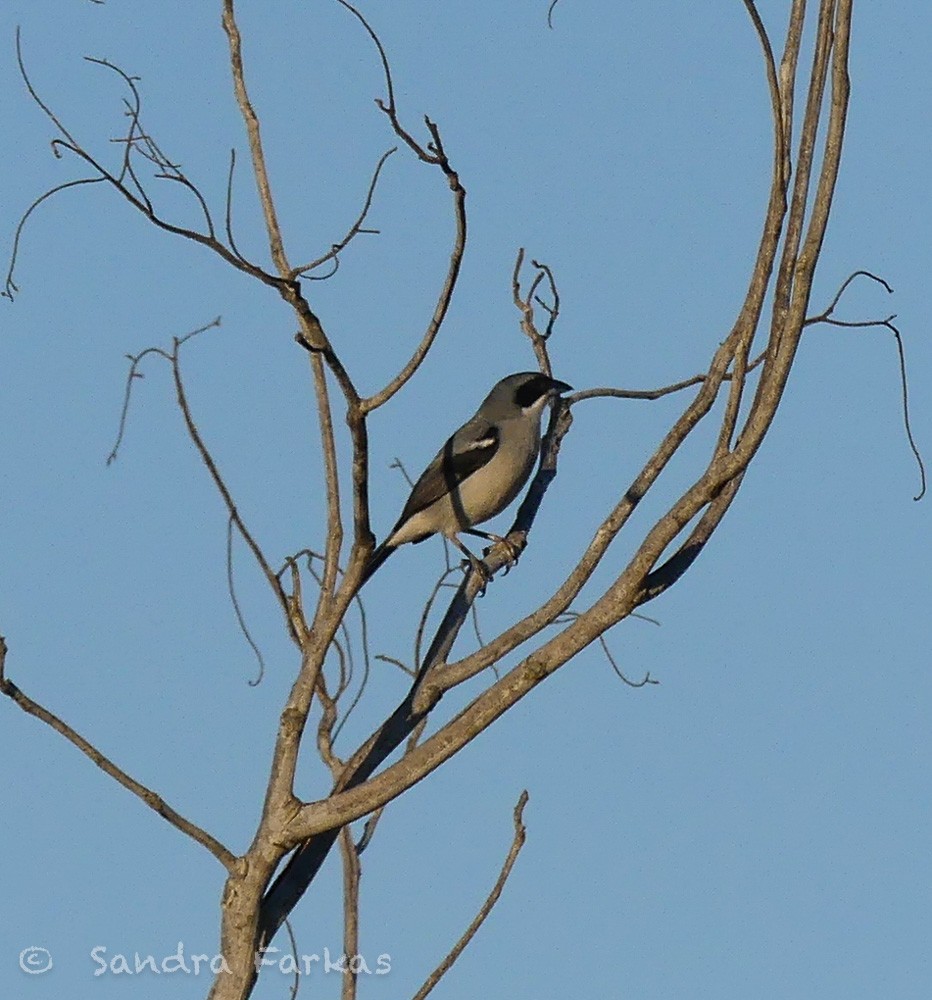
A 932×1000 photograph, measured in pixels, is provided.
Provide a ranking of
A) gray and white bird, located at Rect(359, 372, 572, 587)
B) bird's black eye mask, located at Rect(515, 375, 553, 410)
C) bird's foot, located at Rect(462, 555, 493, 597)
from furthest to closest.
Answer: bird's black eye mask, located at Rect(515, 375, 553, 410) < gray and white bird, located at Rect(359, 372, 572, 587) < bird's foot, located at Rect(462, 555, 493, 597)

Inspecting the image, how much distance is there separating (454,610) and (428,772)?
1.60 metres

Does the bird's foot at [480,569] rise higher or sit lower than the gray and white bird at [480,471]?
lower

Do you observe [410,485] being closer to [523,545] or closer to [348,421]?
[523,545]

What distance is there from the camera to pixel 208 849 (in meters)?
4.50

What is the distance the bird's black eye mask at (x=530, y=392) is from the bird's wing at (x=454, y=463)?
0.24 metres

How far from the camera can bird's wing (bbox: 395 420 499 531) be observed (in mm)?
9344

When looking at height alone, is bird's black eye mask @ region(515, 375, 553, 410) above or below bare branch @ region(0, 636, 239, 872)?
above

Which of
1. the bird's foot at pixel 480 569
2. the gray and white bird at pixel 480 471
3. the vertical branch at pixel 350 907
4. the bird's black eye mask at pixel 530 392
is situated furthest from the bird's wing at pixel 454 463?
the vertical branch at pixel 350 907

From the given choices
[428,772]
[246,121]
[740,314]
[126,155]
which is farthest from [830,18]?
[428,772]

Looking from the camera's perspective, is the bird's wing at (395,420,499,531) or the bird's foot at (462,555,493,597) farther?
the bird's wing at (395,420,499,531)

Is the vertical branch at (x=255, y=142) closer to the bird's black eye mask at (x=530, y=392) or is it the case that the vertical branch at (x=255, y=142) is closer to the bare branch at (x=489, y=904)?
the bare branch at (x=489, y=904)

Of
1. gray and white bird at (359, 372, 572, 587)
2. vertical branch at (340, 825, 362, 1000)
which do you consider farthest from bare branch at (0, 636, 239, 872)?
gray and white bird at (359, 372, 572, 587)

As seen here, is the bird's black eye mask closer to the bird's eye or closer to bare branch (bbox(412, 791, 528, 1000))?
the bird's eye

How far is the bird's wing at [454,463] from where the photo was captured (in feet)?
30.7
